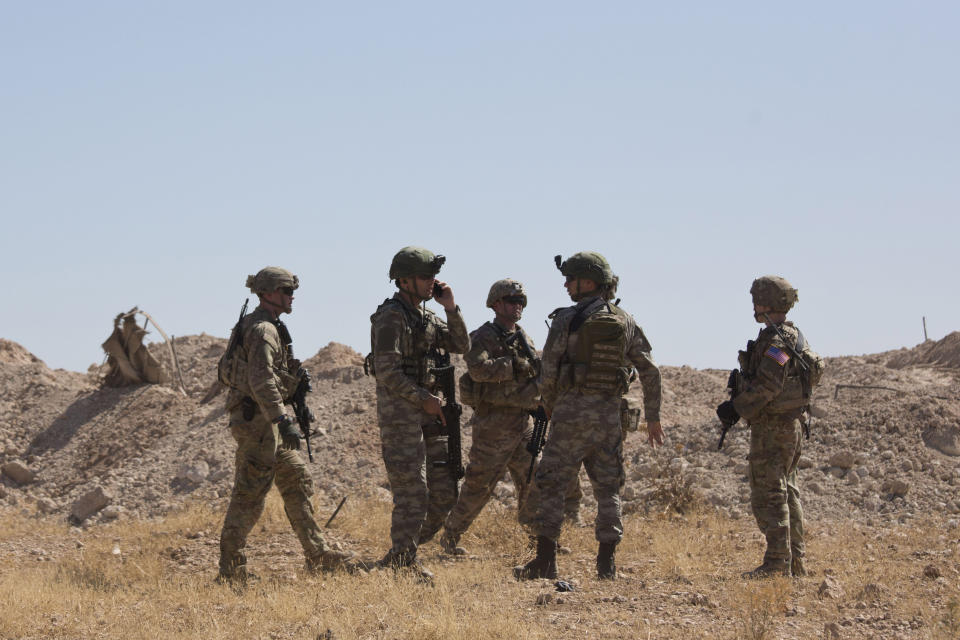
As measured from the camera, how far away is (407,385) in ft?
23.9

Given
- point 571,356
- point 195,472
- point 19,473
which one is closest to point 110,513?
point 195,472

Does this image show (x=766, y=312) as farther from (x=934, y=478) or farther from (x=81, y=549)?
(x=81, y=549)

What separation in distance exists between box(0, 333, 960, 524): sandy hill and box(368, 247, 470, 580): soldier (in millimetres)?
4352

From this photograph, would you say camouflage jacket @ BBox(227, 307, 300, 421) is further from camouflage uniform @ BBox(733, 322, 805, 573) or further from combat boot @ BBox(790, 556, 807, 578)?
combat boot @ BBox(790, 556, 807, 578)

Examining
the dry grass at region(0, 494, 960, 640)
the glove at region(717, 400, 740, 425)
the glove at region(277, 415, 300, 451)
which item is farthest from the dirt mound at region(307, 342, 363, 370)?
the glove at region(717, 400, 740, 425)

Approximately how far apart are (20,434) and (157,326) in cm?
290

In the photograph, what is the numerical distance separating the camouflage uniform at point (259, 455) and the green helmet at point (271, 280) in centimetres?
16

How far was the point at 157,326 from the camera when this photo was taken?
16.9m

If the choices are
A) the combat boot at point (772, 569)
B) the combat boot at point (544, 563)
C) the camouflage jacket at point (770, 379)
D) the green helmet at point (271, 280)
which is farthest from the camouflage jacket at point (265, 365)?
the combat boot at point (772, 569)

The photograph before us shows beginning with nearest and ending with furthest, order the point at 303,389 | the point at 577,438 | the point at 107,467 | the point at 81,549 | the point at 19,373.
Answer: the point at 577,438 → the point at 303,389 → the point at 81,549 → the point at 107,467 → the point at 19,373

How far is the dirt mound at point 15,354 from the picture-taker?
20.9 metres

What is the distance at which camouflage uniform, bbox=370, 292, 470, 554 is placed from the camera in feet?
24.0

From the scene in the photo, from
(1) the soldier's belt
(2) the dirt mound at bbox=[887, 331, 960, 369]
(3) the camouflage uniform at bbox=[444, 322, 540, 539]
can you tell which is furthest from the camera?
(2) the dirt mound at bbox=[887, 331, 960, 369]

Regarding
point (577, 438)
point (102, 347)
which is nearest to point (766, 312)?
point (577, 438)
